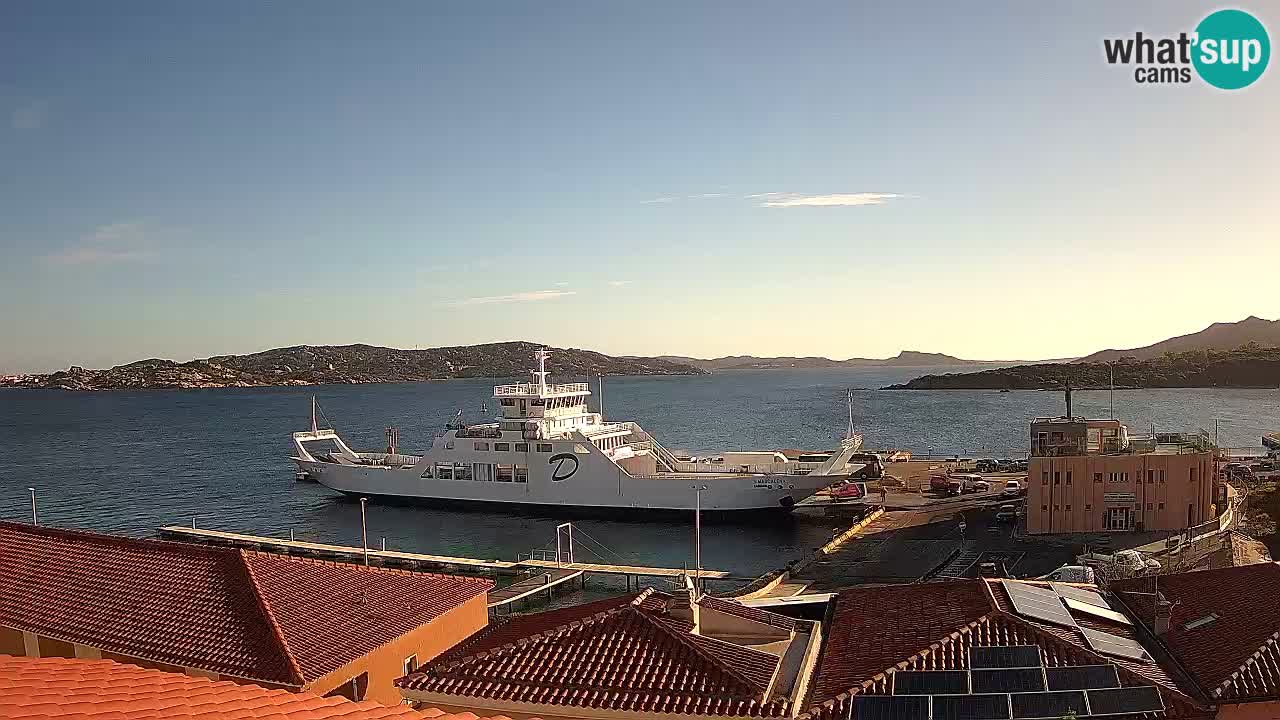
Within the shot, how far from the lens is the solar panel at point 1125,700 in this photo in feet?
27.6

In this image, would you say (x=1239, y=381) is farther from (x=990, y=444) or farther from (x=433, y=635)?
(x=433, y=635)

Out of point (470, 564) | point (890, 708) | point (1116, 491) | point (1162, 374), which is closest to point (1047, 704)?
point (890, 708)

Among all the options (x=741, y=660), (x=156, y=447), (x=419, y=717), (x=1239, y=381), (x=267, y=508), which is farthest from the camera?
(x=1239, y=381)

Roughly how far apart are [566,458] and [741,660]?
3267 cm

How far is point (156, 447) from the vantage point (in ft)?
249

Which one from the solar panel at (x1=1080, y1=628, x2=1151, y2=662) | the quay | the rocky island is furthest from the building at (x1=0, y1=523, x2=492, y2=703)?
the rocky island

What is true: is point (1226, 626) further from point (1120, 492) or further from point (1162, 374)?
point (1162, 374)

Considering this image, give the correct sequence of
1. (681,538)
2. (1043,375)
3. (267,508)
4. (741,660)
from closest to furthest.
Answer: (741,660) → (681,538) → (267,508) → (1043,375)

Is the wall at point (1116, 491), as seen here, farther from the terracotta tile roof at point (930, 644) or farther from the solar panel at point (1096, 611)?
the terracotta tile roof at point (930, 644)

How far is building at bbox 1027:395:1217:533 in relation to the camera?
96.7 ft

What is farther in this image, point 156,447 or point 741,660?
point 156,447

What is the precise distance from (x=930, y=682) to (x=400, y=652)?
5.86 meters

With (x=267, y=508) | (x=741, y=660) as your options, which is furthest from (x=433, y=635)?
(x=267, y=508)

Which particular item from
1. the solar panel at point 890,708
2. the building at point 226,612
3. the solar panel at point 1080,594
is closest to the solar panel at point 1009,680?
Result: the solar panel at point 890,708
